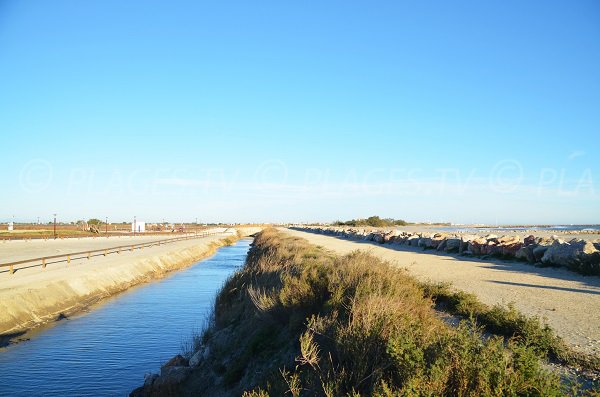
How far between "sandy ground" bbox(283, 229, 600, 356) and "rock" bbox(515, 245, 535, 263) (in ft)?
2.16

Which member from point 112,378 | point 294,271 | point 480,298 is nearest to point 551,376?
point 480,298

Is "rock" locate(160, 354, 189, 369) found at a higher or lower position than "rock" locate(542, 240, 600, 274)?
lower

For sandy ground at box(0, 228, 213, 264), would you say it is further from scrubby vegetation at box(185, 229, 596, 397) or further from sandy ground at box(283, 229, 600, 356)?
sandy ground at box(283, 229, 600, 356)

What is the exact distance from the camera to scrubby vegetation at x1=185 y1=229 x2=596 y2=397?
4.70 metres

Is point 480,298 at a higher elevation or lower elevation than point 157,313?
higher

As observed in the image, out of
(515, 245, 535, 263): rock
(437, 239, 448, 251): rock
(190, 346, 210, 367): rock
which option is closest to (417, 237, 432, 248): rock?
(437, 239, 448, 251): rock

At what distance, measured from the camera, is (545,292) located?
11672 mm

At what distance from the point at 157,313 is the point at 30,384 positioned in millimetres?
8903

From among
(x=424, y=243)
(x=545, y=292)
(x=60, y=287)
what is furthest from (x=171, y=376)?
(x=424, y=243)

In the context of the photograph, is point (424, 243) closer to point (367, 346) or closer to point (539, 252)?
point (539, 252)

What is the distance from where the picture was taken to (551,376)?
4715 mm

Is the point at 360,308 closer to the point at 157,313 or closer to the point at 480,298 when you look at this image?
the point at 480,298

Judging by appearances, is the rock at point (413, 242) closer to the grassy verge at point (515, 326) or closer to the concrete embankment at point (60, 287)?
the concrete embankment at point (60, 287)

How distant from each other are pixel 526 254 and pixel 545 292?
29.9 ft
